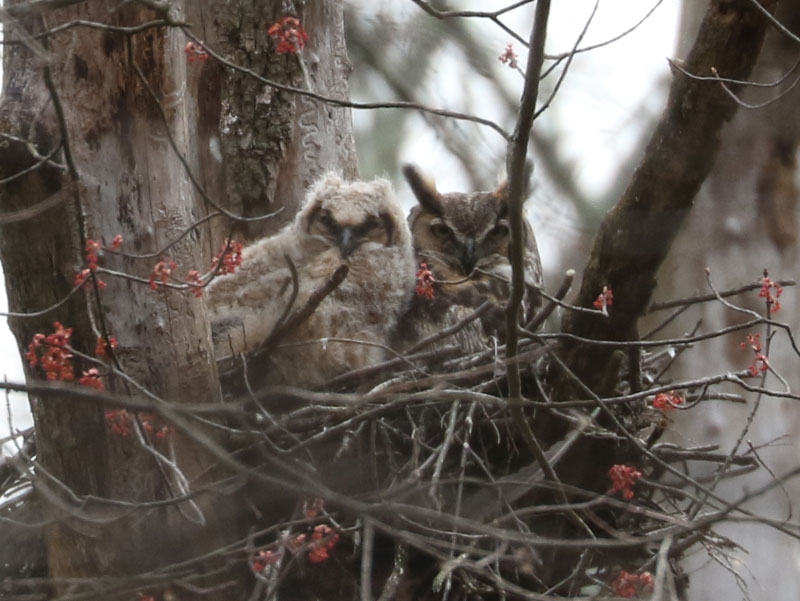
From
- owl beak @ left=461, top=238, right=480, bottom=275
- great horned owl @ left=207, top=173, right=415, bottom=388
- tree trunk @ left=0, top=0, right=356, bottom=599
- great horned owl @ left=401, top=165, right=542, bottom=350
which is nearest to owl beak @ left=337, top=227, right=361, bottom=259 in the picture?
great horned owl @ left=207, top=173, right=415, bottom=388

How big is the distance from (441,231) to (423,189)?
0.60 ft

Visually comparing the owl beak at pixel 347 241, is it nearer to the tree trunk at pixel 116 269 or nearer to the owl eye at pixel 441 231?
the owl eye at pixel 441 231

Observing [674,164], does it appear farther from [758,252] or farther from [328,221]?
[328,221]

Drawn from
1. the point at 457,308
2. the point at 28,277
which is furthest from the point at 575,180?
the point at 28,277

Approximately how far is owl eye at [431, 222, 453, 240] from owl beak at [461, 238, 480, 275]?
12cm

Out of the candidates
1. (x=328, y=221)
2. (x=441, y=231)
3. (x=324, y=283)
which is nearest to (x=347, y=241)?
(x=328, y=221)

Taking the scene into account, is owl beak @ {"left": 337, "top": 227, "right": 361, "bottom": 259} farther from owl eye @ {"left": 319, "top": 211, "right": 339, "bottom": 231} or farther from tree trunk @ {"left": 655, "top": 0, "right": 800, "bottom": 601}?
tree trunk @ {"left": 655, "top": 0, "right": 800, "bottom": 601}

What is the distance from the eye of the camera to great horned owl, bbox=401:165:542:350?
367 cm

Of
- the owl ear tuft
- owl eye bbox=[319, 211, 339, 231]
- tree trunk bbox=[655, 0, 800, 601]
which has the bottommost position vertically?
tree trunk bbox=[655, 0, 800, 601]

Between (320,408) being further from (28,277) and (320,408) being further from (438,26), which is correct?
(438,26)

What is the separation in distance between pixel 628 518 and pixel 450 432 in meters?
0.61

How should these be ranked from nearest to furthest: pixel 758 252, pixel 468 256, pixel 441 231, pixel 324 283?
pixel 758 252
pixel 324 283
pixel 468 256
pixel 441 231

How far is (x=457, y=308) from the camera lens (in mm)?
3570

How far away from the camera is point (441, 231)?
4.07 meters
